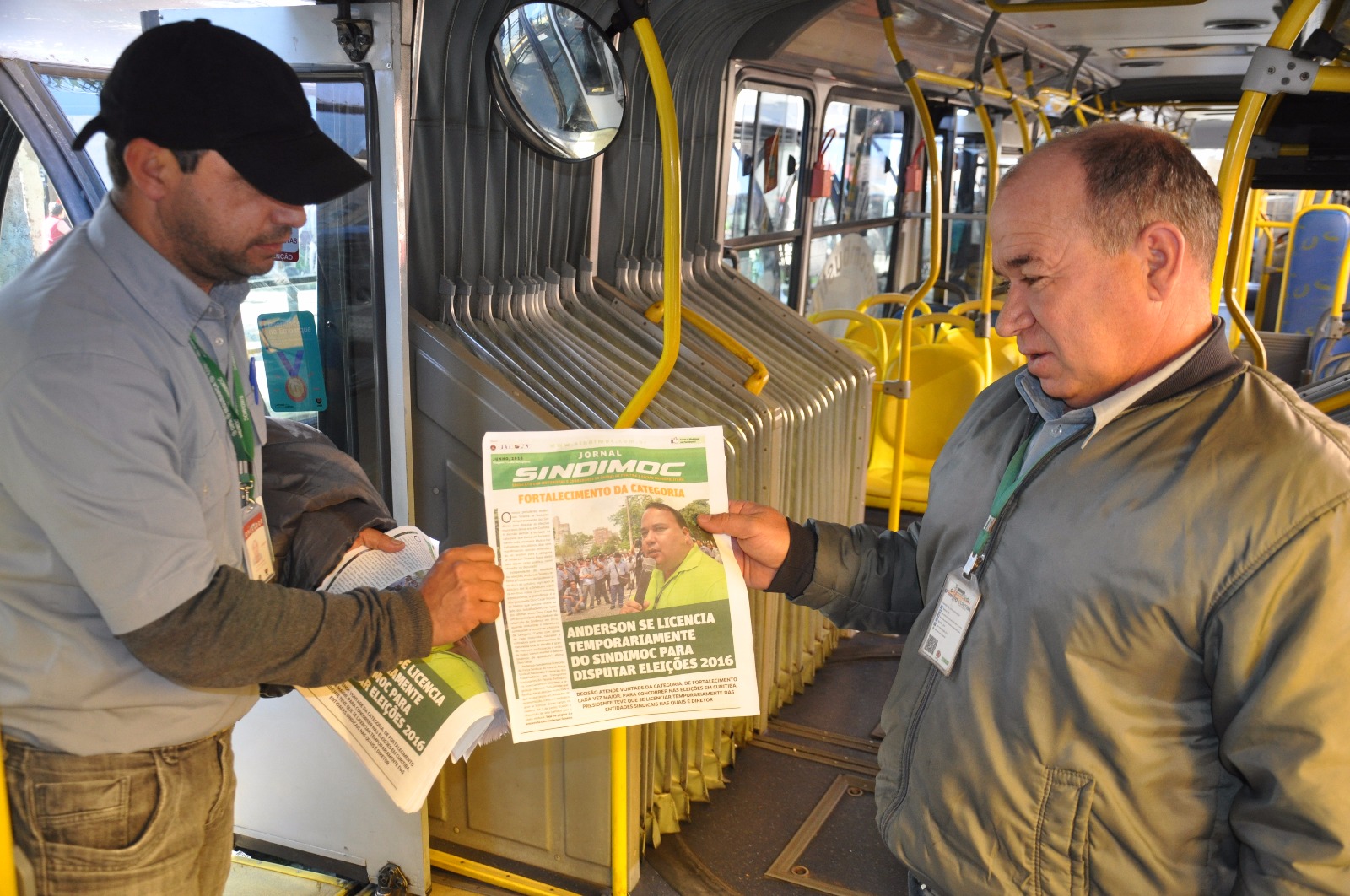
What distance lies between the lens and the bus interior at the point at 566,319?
2309mm

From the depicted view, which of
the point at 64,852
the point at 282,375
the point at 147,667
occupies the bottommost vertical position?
the point at 64,852

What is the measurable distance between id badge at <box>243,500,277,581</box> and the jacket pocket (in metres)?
1.21

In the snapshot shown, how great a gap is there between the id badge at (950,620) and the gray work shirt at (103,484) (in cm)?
99

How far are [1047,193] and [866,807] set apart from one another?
7.72 feet

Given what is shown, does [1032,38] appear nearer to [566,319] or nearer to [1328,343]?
[566,319]

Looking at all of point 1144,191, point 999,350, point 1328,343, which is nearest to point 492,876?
point 1144,191

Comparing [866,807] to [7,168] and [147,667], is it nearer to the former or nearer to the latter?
[147,667]

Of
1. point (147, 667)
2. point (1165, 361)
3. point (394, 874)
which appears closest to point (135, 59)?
point (147, 667)

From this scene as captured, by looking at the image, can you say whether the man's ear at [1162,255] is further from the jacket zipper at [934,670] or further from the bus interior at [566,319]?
the bus interior at [566,319]

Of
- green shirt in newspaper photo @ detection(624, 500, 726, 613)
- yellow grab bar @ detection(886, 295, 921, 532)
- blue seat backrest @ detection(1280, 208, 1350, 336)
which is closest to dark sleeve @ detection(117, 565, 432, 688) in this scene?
green shirt in newspaper photo @ detection(624, 500, 726, 613)

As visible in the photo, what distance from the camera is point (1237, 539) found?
1183 mm

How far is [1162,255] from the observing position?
1305mm

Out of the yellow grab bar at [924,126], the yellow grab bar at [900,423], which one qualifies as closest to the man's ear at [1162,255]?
the yellow grab bar at [924,126]

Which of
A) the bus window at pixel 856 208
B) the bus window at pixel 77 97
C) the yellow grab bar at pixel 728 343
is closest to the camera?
the bus window at pixel 77 97
